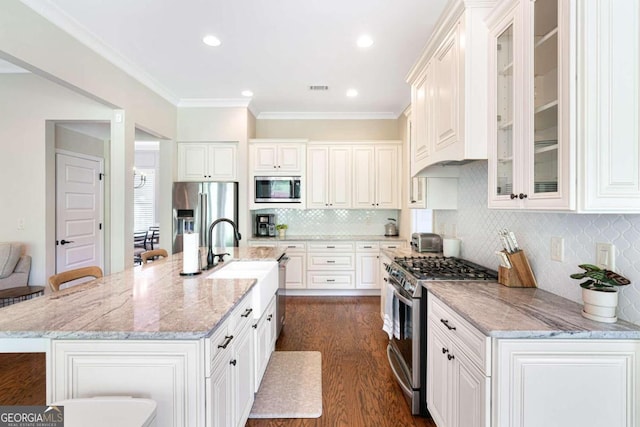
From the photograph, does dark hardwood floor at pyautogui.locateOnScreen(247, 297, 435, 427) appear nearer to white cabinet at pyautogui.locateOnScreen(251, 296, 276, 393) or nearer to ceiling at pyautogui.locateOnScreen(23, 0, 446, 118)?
white cabinet at pyautogui.locateOnScreen(251, 296, 276, 393)

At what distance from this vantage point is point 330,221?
16.9 ft

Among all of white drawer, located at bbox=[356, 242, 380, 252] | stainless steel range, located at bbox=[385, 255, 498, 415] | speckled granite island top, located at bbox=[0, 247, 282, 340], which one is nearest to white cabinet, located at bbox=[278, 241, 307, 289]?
white drawer, located at bbox=[356, 242, 380, 252]

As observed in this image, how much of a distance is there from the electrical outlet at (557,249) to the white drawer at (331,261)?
308 cm

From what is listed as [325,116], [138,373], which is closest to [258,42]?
[325,116]

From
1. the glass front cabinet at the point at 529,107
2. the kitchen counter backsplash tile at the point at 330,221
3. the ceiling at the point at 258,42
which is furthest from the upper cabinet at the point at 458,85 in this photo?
the kitchen counter backsplash tile at the point at 330,221

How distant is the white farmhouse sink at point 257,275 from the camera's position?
1.95 m

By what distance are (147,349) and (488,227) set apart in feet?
7.50

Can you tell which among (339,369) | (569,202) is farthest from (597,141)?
(339,369)

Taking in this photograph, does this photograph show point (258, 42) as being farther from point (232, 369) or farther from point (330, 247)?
point (330, 247)

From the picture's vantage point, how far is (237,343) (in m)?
1.57

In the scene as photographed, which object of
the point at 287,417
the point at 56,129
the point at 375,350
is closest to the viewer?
the point at 287,417

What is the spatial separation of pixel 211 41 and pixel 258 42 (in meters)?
0.44

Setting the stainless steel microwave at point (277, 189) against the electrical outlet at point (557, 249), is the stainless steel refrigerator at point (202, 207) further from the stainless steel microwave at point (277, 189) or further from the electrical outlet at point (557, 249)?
the electrical outlet at point (557, 249)

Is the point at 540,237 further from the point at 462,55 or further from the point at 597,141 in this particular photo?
the point at 462,55
